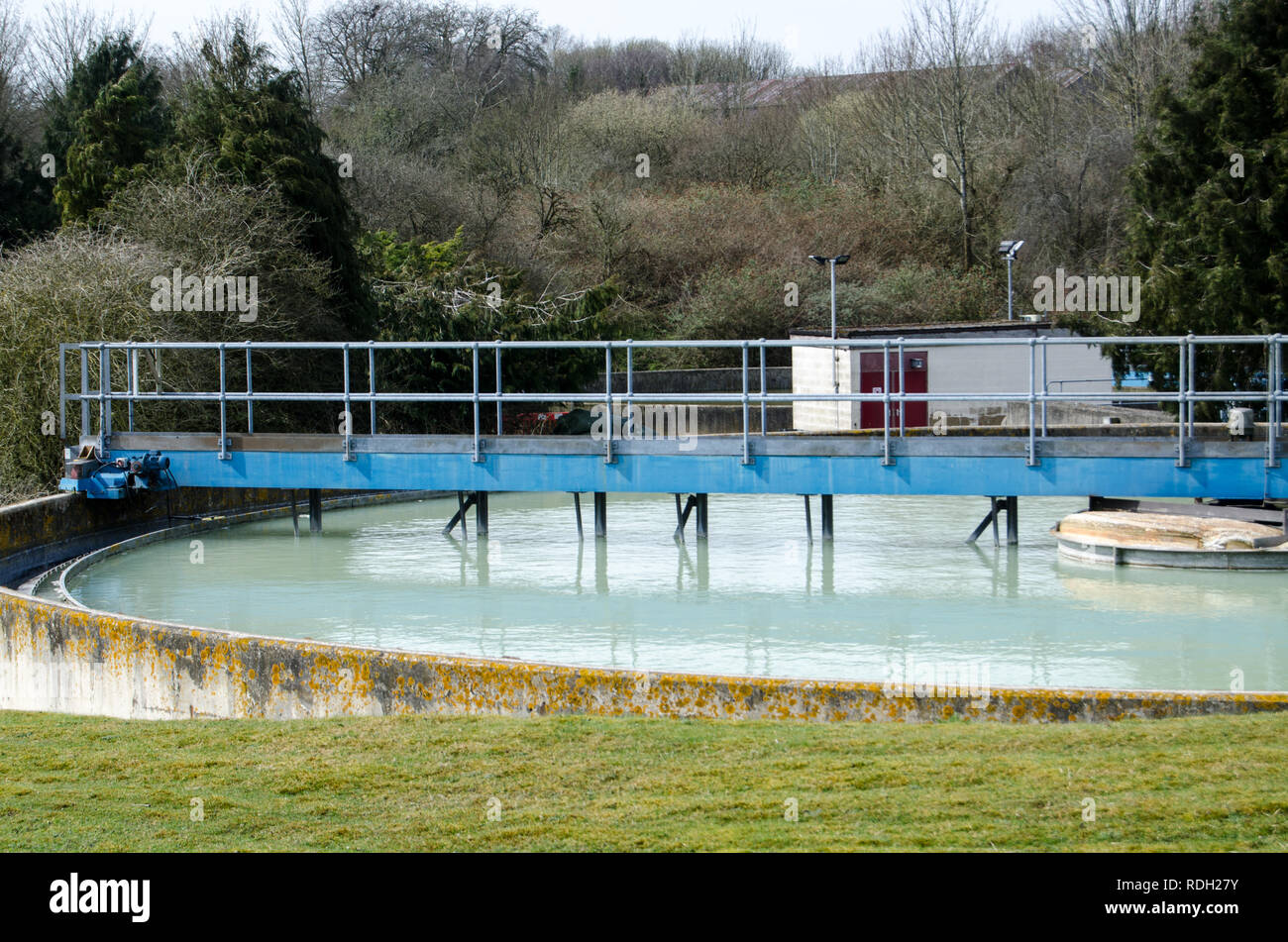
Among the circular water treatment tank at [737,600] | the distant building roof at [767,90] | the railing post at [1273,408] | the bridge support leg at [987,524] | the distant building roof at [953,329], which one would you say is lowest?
the circular water treatment tank at [737,600]

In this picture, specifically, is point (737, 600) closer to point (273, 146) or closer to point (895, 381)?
point (895, 381)

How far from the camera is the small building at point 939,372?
87.4 feet

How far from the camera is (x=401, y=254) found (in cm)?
3269

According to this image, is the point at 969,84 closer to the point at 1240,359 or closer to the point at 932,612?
the point at 1240,359

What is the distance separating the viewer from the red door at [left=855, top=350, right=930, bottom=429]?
87.1 ft

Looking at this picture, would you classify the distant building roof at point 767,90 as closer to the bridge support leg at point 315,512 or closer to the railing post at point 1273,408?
the bridge support leg at point 315,512

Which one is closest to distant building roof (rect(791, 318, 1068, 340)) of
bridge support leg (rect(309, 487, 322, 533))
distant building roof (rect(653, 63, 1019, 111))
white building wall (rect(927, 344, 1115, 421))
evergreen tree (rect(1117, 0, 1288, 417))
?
white building wall (rect(927, 344, 1115, 421))

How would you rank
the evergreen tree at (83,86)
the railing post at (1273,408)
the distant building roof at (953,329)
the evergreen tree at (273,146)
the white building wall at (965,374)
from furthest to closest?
the evergreen tree at (83,86) < the distant building roof at (953,329) < the white building wall at (965,374) < the evergreen tree at (273,146) < the railing post at (1273,408)

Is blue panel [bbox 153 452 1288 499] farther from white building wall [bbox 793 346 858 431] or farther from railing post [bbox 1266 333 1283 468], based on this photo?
white building wall [bbox 793 346 858 431]

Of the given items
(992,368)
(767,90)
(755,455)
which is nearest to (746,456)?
(755,455)

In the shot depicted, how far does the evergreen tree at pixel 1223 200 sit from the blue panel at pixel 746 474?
8.98 m

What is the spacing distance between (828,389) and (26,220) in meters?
21.2

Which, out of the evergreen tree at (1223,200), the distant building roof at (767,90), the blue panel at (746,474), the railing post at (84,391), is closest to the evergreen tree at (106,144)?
the railing post at (84,391)

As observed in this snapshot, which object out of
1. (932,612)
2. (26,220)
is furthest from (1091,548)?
(26,220)
